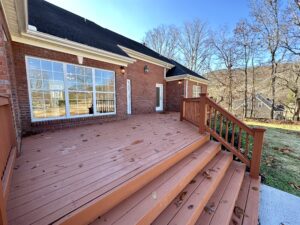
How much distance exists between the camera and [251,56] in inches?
572

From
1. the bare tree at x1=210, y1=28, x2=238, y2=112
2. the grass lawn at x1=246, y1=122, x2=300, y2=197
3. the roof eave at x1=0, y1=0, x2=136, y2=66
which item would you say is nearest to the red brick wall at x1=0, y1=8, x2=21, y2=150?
the roof eave at x1=0, y1=0, x2=136, y2=66

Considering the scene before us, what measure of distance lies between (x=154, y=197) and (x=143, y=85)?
7.62 m

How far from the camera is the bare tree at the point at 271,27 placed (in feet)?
37.9

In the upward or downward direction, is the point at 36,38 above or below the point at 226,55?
below

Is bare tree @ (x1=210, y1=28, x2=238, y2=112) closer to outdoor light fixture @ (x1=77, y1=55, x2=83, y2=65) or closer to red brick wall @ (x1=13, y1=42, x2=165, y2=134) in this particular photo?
red brick wall @ (x1=13, y1=42, x2=165, y2=134)

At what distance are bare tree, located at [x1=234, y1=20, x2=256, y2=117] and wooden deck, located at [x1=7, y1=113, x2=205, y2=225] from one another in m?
15.2

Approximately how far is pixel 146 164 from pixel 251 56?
58.2ft

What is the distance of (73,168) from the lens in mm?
2168

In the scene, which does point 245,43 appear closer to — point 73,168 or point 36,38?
point 36,38

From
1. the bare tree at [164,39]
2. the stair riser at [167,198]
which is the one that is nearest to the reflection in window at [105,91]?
the stair riser at [167,198]

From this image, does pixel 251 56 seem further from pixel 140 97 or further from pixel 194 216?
pixel 194 216

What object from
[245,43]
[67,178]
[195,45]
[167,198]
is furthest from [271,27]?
[67,178]

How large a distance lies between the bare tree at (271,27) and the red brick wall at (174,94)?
947 centimetres

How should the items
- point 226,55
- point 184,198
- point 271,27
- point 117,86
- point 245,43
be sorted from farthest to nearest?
point 226,55, point 245,43, point 271,27, point 117,86, point 184,198
